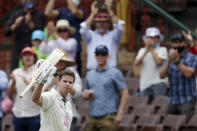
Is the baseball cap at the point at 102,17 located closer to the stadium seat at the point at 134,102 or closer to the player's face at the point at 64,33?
the player's face at the point at 64,33

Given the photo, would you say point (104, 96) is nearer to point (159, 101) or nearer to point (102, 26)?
point (159, 101)

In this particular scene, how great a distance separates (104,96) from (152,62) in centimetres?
145

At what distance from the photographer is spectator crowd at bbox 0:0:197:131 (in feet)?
30.9

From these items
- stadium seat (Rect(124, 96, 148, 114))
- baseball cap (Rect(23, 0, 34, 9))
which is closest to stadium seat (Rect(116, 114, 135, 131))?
stadium seat (Rect(124, 96, 148, 114))

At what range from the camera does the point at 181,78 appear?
9.88m

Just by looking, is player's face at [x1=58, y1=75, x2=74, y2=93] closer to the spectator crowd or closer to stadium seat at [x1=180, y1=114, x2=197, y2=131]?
the spectator crowd

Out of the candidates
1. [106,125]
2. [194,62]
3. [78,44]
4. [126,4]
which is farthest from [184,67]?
[126,4]

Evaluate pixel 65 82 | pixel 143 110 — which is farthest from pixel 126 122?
pixel 65 82

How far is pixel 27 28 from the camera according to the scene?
11.6m

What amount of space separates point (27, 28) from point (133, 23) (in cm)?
212

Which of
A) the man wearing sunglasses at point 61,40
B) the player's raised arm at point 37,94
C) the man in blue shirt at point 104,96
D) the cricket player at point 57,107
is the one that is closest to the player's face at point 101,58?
the man in blue shirt at point 104,96

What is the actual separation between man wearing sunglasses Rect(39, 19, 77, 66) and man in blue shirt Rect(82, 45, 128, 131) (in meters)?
1.28

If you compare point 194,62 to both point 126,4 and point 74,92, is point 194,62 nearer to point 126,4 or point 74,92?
point 74,92

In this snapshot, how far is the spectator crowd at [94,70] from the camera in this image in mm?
9430
